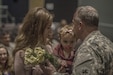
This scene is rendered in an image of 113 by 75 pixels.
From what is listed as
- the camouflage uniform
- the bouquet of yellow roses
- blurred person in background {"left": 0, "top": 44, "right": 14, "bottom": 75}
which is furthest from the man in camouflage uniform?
blurred person in background {"left": 0, "top": 44, "right": 14, "bottom": 75}

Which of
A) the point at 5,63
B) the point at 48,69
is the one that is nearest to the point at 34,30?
the point at 48,69

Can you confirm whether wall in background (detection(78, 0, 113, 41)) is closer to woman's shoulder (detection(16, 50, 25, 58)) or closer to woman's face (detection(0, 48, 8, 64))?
woman's shoulder (detection(16, 50, 25, 58))

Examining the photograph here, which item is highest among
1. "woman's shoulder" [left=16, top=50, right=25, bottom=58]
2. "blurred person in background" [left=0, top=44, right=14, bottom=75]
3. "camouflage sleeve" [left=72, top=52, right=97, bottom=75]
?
"camouflage sleeve" [left=72, top=52, right=97, bottom=75]

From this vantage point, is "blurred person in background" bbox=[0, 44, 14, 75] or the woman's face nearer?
"blurred person in background" bbox=[0, 44, 14, 75]

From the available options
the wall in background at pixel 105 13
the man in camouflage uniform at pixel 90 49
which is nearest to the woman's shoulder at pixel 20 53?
the man in camouflage uniform at pixel 90 49

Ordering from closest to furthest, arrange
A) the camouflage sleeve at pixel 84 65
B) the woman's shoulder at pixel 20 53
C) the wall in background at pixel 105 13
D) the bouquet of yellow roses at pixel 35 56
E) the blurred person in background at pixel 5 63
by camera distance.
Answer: the camouflage sleeve at pixel 84 65
the bouquet of yellow roses at pixel 35 56
the woman's shoulder at pixel 20 53
the wall in background at pixel 105 13
the blurred person in background at pixel 5 63

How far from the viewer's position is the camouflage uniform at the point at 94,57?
2838 millimetres

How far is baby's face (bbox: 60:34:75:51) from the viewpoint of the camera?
3.91 metres

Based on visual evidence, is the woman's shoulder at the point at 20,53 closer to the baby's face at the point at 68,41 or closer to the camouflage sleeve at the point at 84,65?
the camouflage sleeve at the point at 84,65

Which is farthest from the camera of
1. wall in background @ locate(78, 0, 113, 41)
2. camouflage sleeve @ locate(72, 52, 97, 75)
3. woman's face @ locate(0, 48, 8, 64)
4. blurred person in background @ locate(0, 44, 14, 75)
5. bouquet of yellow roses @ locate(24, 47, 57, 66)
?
woman's face @ locate(0, 48, 8, 64)

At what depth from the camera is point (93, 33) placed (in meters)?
3.01

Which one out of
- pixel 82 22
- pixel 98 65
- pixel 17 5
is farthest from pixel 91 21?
pixel 17 5

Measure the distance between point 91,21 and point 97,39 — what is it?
0.16 metres

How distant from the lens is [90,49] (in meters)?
2.89
